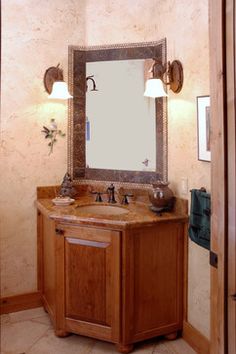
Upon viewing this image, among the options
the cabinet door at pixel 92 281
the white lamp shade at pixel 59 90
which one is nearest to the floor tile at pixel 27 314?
the cabinet door at pixel 92 281

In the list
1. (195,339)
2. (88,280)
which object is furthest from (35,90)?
(195,339)

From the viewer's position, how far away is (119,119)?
2799 millimetres

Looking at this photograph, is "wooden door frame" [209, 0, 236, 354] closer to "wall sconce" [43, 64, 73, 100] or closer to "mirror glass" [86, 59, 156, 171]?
"mirror glass" [86, 59, 156, 171]

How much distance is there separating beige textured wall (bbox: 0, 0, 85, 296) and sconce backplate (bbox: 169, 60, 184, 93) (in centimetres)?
88

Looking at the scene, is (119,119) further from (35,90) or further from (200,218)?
(200,218)

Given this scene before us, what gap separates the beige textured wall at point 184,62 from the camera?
2.21m

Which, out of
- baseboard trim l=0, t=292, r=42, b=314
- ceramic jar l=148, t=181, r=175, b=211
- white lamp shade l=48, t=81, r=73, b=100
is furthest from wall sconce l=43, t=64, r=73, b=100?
baseboard trim l=0, t=292, r=42, b=314

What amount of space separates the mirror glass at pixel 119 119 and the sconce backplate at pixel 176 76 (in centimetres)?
24

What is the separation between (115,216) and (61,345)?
95 cm

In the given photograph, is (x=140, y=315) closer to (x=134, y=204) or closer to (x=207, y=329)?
(x=207, y=329)

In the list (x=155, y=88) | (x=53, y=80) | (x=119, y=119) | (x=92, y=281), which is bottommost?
(x=92, y=281)

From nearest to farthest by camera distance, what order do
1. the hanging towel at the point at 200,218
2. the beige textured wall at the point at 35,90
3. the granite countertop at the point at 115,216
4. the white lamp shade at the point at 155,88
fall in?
the hanging towel at the point at 200,218, the granite countertop at the point at 115,216, the white lamp shade at the point at 155,88, the beige textured wall at the point at 35,90

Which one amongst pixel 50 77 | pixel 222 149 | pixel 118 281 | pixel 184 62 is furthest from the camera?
pixel 50 77

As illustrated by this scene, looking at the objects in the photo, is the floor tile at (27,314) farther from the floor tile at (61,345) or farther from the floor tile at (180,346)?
the floor tile at (180,346)
